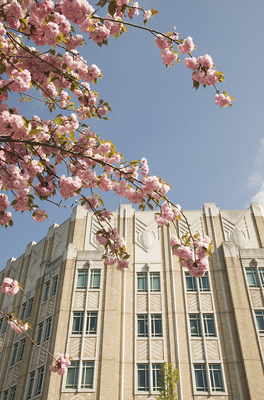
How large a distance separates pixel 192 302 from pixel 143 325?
4.17m

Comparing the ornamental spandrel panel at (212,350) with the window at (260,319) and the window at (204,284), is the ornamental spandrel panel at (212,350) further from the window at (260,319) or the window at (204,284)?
the window at (204,284)

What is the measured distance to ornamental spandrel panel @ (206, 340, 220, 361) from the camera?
2527 centimetres

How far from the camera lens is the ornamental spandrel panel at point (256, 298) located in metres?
26.8

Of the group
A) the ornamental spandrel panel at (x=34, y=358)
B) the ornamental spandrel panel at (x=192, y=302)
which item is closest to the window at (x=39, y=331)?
the ornamental spandrel panel at (x=34, y=358)

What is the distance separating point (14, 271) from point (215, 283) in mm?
21035

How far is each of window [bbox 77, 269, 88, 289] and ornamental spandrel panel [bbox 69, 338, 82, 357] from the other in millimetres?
4179

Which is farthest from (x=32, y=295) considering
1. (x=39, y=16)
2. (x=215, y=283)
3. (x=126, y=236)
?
(x=39, y=16)

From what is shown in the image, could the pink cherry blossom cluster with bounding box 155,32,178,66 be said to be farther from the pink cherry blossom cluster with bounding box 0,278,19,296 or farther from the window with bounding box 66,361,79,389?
the window with bounding box 66,361,79,389

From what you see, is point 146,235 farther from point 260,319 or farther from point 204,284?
point 260,319

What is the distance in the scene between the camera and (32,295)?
3216 cm

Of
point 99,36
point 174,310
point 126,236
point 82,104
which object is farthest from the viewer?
point 126,236

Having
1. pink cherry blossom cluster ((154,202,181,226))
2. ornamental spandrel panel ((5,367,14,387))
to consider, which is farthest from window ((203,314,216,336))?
pink cherry blossom cluster ((154,202,181,226))

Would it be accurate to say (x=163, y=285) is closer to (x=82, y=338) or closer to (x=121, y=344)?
(x=121, y=344)

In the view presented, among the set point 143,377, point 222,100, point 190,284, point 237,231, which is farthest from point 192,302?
point 222,100
